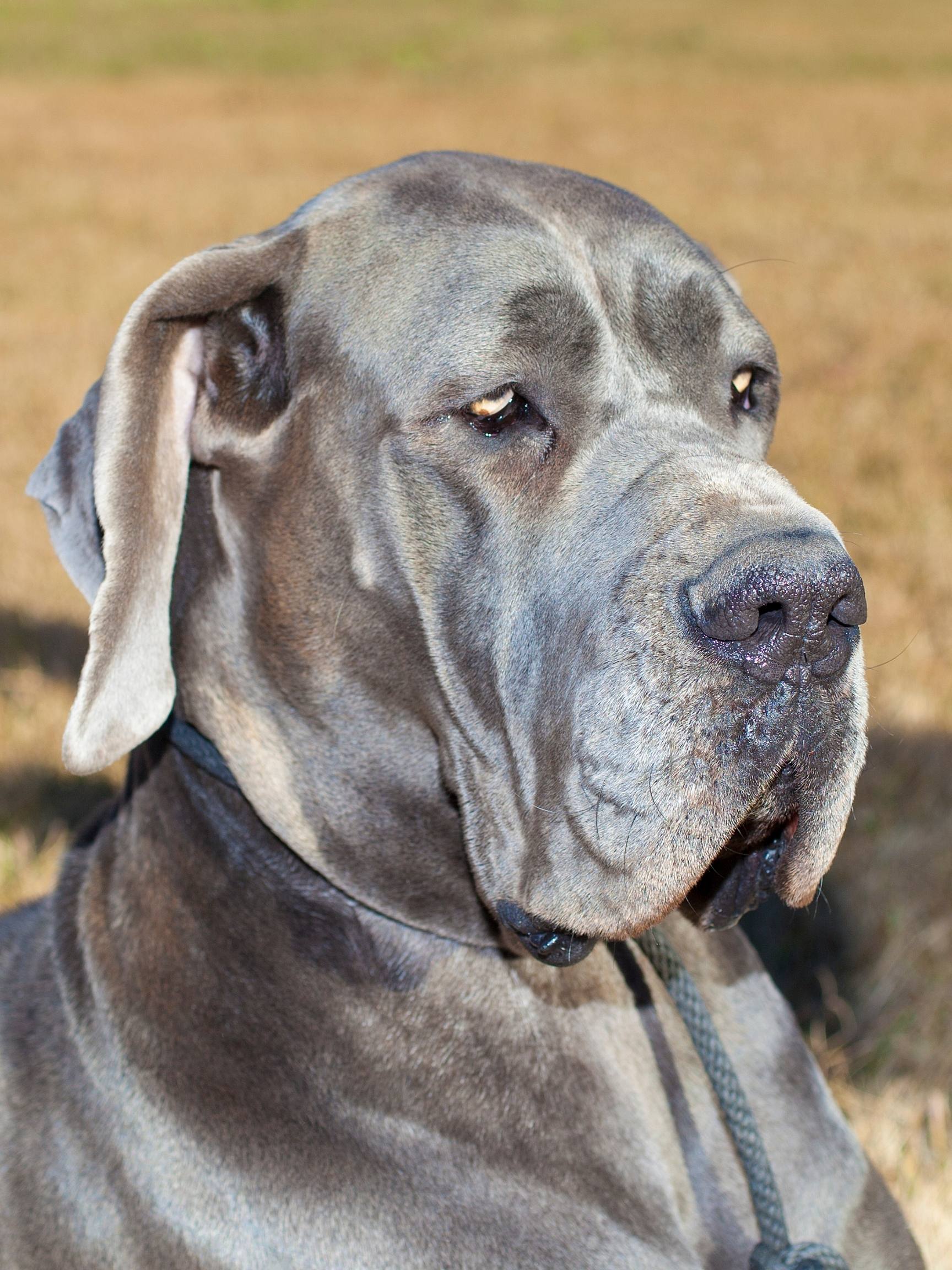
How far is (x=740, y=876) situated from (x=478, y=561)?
653 millimetres

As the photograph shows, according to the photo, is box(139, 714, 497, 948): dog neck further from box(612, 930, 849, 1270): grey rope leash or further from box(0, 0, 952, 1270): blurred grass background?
box(0, 0, 952, 1270): blurred grass background

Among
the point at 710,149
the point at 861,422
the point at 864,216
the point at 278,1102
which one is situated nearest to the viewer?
the point at 278,1102

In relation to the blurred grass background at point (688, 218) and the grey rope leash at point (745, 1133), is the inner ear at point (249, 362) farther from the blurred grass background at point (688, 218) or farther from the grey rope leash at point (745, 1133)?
the blurred grass background at point (688, 218)

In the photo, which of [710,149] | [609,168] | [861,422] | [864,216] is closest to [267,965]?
[861,422]

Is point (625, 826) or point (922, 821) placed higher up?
point (625, 826)

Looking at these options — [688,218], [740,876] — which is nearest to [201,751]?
[740,876]

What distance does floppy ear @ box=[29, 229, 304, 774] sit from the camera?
2.36m

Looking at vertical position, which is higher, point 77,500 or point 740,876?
point 77,500

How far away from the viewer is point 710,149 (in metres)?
19.1

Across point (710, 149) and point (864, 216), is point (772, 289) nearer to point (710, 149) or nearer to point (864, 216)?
point (864, 216)

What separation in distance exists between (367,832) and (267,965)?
0.91 feet

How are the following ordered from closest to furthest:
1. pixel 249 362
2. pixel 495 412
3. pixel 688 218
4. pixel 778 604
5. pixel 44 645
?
1. pixel 778 604
2. pixel 495 412
3. pixel 249 362
4. pixel 44 645
5. pixel 688 218

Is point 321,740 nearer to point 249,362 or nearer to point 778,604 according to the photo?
point 249,362

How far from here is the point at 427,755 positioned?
2436 millimetres
